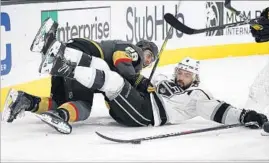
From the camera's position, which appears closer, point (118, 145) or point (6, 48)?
point (118, 145)

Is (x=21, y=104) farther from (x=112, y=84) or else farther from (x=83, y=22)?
(x=83, y=22)

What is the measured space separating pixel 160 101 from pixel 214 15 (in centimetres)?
389

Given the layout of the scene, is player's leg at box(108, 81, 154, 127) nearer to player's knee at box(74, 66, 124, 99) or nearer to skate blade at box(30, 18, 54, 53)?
player's knee at box(74, 66, 124, 99)

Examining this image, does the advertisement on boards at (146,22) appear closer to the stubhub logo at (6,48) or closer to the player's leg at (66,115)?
the stubhub logo at (6,48)

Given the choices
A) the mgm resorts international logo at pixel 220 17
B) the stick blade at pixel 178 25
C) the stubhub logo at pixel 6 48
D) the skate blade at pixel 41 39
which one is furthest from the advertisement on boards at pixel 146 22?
the skate blade at pixel 41 39

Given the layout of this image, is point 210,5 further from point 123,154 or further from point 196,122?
point 123,154

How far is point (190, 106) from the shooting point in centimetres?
359

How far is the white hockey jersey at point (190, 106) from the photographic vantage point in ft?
11.4

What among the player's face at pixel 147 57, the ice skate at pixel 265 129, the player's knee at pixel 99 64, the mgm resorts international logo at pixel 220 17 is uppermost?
the player's knee at pixel 99 64

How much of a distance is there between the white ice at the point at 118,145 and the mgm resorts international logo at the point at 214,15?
11.0 ft

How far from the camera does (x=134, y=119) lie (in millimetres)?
3494

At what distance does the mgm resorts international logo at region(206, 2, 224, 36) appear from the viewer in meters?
7.23

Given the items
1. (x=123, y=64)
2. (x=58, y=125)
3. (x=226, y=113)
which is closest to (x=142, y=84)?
(x=123, y=64)

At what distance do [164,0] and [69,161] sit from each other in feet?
14.5
